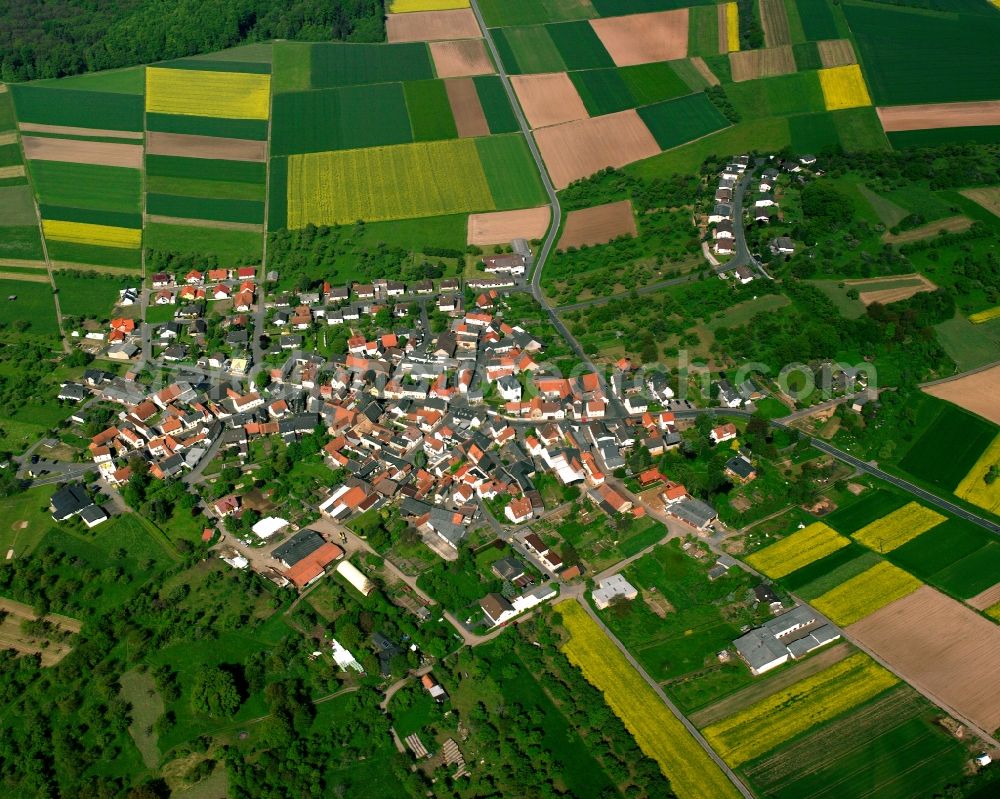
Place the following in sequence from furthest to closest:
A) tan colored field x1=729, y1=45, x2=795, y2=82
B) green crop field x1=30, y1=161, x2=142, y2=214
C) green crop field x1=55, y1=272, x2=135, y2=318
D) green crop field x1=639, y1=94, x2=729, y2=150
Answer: tan colored field x1=729, y1=45, x2=795, y2=82 → green crop field x1=639, y1=94, x2=729, y2=150 → green crop field x1=30, y1=161, x2=142, y2=214 → green crop field x1=55, y1=272, x2=135, y2=318

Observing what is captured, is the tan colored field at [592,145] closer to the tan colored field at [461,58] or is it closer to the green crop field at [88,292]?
the tan colored field at [461,58]

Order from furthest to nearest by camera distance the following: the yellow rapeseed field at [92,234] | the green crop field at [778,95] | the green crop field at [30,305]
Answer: the green crop field at [778,95], the yellow rapeseed field at [92,234], the green crop field at [30,305]

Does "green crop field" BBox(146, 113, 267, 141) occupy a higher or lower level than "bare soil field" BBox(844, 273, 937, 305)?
lower

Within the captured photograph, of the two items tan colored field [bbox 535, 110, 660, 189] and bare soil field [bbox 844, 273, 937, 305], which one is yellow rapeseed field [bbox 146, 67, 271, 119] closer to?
tan colored field [bbox 535, 110, 660, 189]

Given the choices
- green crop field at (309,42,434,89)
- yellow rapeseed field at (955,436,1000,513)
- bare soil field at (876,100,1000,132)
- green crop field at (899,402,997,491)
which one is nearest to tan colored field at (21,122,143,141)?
green crop field at (309,42,434,89)

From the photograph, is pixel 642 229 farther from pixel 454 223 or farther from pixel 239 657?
pixel 239 657

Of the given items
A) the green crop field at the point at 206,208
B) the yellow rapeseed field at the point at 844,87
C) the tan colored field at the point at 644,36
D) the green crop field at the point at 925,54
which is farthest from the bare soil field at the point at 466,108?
the green crop field at the point at 925,54

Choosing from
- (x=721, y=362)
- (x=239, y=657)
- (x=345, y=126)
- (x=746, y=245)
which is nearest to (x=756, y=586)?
(x=721, y=362)
